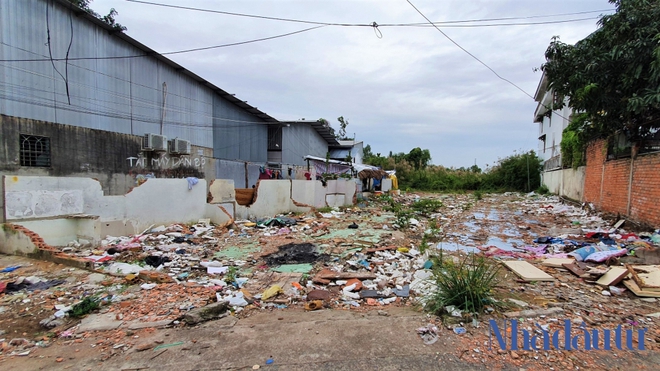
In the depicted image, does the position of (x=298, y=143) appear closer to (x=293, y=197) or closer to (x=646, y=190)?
(x=293, y=197)

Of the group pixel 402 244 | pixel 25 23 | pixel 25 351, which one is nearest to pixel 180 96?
pixel 25 23

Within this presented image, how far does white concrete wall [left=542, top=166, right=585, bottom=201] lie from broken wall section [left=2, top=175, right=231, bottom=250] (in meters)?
13.5

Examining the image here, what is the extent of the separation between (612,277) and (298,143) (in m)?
18.5

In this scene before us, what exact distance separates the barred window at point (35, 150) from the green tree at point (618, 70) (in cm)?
1245

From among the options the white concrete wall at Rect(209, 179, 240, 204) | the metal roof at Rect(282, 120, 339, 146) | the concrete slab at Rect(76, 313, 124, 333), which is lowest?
the concrete slab at Rect(76, 313, 124, 333)

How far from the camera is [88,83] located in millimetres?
8664

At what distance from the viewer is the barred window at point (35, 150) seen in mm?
7186

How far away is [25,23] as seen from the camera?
289 inches

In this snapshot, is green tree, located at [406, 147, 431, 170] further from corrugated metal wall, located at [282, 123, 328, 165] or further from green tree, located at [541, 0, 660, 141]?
green tree, located at [541, 0, 660, 141]

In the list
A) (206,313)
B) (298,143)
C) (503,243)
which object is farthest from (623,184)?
(298,143)

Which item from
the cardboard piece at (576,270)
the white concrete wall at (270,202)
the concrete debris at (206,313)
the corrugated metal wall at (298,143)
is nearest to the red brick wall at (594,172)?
A: the cardboard piece at (576,270)

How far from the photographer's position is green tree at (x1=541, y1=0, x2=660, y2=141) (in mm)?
Result: 5969

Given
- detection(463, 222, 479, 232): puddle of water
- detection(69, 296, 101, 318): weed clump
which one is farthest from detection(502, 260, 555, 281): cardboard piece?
detection(69, 296, 101, 318): weed clump

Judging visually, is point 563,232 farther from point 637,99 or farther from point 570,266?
point 570,266
